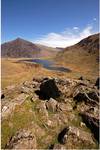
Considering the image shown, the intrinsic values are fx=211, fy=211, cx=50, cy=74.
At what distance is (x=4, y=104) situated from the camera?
76.6ft

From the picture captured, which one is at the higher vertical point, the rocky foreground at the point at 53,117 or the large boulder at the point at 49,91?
the large boulder at the point at 49,91

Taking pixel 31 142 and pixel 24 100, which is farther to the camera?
pixel 24 100

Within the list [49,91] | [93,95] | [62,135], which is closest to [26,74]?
[49,91]

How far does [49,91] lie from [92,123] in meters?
7.84

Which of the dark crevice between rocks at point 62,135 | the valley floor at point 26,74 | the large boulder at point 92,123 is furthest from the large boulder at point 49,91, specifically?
the valley floor at point 26,74

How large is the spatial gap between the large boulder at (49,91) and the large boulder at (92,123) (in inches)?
199

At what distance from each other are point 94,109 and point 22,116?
789 cm

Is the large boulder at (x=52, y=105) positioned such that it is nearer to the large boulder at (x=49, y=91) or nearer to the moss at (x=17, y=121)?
the large boulder at (x=49, y=91)

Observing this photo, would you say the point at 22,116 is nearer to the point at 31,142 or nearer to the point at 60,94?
the point at 31,142

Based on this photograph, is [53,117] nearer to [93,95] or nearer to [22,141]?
[22,141]

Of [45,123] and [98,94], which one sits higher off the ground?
[98,94]

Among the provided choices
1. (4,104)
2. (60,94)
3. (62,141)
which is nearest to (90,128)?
(62,141)

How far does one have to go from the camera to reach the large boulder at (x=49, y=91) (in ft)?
87.3

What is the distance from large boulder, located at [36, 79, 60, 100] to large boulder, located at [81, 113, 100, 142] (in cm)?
506
